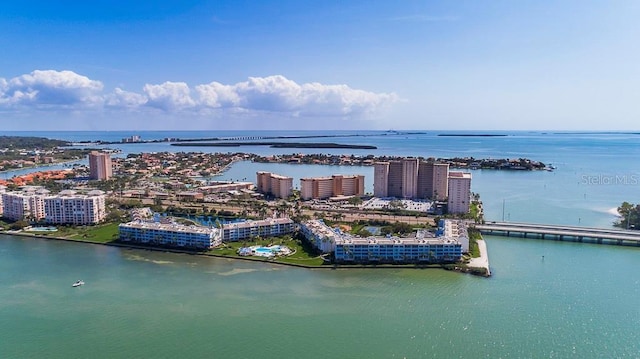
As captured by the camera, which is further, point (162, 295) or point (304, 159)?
point (304, 159)

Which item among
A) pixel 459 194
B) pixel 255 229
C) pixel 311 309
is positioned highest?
pixel 459 194

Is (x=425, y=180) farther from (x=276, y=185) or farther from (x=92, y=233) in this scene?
(x=92, y=233)

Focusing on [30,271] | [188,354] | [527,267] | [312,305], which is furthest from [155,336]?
[527,267]

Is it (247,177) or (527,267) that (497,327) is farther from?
(247,177)

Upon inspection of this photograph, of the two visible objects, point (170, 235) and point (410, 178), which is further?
point (410, 178)

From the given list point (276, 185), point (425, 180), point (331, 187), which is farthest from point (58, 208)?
point (425, 180)

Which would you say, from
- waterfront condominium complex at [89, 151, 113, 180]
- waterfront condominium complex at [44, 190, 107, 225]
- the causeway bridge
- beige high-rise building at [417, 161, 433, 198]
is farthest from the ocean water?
waterfront condominium complex at [89, 151, 113, 180]
